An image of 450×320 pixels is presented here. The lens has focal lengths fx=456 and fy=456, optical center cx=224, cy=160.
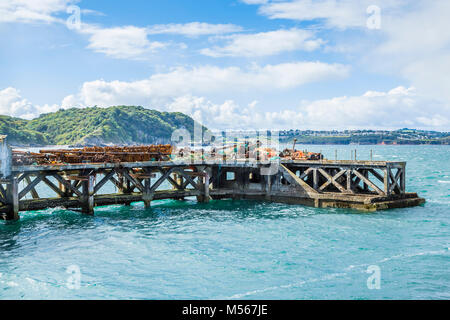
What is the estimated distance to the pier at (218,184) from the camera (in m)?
30.3

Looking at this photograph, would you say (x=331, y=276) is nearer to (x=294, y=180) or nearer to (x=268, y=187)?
(x=294, y=180)

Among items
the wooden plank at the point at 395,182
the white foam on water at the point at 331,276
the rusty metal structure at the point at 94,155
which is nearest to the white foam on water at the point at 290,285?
the white foam on water at the point at 331,276

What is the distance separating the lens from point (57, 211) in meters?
33.8

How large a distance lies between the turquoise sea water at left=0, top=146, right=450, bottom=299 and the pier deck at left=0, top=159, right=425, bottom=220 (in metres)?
1.16

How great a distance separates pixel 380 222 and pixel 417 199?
8.74 metres

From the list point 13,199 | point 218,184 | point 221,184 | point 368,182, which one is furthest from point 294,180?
point 13,199

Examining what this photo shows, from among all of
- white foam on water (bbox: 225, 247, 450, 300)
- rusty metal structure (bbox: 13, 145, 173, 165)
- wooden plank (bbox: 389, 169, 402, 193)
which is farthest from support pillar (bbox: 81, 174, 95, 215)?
wooden plank (bbox: 389, 169, 402, 193)

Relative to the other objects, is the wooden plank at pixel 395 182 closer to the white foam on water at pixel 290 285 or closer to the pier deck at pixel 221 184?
the pier deck at pixel 221 184

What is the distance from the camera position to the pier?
30.3 m

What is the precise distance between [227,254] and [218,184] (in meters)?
19.4

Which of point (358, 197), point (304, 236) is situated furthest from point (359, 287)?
point (358, 197)

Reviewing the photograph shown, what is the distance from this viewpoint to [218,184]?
41375 mm

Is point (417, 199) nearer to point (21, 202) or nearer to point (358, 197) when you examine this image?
point (358, 197)

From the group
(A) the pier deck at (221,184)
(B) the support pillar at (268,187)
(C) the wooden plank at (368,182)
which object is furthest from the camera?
(B) the support pillar at (268,187)
